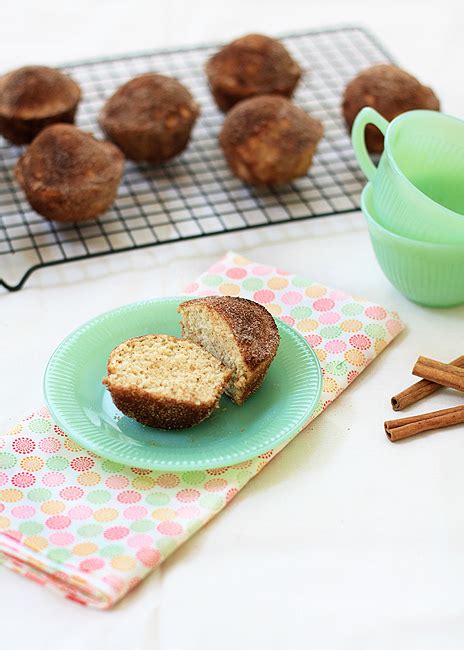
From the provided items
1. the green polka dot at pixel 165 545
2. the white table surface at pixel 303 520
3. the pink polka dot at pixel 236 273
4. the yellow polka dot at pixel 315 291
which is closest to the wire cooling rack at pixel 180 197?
the white table surface at pixel 303 520

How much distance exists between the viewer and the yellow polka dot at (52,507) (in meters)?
1.38

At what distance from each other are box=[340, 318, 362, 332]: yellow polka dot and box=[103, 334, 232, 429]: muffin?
322mm

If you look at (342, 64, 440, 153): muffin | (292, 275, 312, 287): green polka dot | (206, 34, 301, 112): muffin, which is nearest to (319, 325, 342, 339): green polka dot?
(292, 275, 312, 287): green polka dot

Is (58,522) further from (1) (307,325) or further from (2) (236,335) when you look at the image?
(1) (307,325)

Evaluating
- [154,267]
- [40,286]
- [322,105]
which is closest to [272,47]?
[322,105]

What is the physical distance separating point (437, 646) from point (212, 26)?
2409 millimetres

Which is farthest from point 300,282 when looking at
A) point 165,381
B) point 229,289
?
point 165,381

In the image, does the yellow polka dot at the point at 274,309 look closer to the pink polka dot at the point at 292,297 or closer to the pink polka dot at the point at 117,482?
the pink polka dot at the point at 292,297

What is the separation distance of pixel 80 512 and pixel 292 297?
26.6 inches

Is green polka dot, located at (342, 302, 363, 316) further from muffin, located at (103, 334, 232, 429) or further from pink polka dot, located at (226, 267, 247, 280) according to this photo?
muffin, located at (103, 334, 232, 429)

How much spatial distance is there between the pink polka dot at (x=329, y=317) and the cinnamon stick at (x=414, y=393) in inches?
8.1

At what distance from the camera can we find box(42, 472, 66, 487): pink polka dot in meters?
1.43

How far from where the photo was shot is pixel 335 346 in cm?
173

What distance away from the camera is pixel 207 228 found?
2.16 metres
